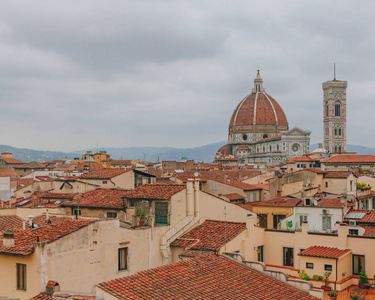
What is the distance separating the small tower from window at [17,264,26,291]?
17662cm

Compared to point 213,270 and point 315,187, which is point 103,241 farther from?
point 315,187

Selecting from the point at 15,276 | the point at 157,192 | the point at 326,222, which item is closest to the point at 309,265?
the point at 157,192

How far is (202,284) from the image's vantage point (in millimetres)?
13320

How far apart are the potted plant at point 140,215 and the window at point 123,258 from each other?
216 cm

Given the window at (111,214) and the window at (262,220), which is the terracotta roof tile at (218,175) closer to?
the window at (262,220)

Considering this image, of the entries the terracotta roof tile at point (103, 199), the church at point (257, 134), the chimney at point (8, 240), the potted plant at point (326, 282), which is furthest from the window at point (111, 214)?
the church at point (257, 134)

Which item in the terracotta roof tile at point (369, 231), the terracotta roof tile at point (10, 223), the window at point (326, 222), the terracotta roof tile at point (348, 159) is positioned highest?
the terracotta roof tile at point (348, 159)

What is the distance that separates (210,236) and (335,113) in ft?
573

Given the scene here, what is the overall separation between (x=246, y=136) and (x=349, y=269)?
583ft

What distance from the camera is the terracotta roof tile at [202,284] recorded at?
12109mm

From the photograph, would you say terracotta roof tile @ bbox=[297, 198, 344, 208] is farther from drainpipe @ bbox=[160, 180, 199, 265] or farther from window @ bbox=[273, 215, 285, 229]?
drainpipe @ bbox=[160, 180, 199, 265]

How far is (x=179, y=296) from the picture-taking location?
484 inches

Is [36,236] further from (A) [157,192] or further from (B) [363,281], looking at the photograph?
(B) [363,281]

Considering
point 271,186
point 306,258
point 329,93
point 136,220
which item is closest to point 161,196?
point 136,220
